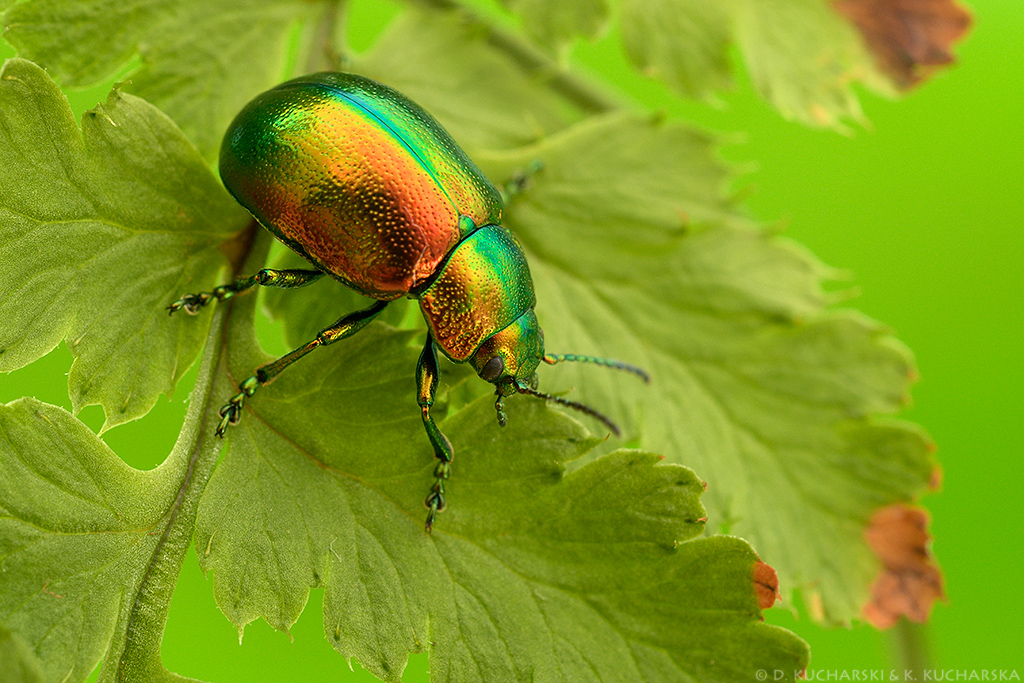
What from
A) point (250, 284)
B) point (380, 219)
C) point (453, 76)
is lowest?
point (250, 284)

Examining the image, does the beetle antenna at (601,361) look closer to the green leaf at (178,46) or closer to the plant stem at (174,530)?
the plant stem at (174,530)

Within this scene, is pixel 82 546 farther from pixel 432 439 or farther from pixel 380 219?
pixel 380 219

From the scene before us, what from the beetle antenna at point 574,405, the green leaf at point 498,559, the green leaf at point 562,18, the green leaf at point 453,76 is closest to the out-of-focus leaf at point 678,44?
the green leaf at point 562,18

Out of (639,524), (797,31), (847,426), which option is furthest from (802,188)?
(639,524)

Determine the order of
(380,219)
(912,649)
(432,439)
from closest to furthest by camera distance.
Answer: (432,439)
(380,219)
(912,649)

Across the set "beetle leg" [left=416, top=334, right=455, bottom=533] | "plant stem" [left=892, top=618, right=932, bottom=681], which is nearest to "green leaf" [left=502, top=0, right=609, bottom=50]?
"beetle leg" [left=416, top=334, right=455, bottom=533]

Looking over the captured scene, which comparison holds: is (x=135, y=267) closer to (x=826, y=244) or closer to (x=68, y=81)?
(x=68, y=81)

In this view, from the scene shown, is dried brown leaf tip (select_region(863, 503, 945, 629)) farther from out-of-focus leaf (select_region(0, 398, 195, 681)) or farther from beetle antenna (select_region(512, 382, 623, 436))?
out-of-focus leaf (select_region(0, 398, 195, 681))

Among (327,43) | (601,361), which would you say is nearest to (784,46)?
Result: (601,361)
